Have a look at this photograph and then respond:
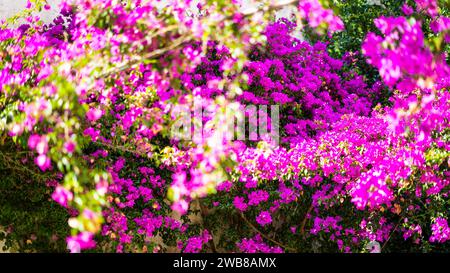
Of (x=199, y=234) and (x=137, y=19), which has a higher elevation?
(x=137, y=19)

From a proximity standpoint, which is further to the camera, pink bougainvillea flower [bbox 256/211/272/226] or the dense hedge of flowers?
pink bougainvillea flower [bbox 256/211/272/226]

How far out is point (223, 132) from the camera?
3.12 m

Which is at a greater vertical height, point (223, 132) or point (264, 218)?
point (223, 132)

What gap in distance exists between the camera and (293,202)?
665 cm

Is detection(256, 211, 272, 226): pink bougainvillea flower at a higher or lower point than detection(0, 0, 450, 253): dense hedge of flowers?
lower

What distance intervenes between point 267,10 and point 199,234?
12.7ft

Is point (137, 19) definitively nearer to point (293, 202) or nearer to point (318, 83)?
point (293, 202)

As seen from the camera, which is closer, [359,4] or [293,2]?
[293,2]

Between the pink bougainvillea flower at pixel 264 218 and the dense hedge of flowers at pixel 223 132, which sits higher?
the dense hedge of flowers at pixel 223 132

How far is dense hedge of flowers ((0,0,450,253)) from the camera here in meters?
3.03

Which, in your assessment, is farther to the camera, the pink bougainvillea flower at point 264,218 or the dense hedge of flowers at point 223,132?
the pink bougainvillea flower at point 264,218

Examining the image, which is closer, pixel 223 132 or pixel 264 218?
pixel 223 132

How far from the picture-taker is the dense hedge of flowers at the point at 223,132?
3.03 meters

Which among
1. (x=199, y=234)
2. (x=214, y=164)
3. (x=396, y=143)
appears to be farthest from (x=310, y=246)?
(x=214, y=164)
